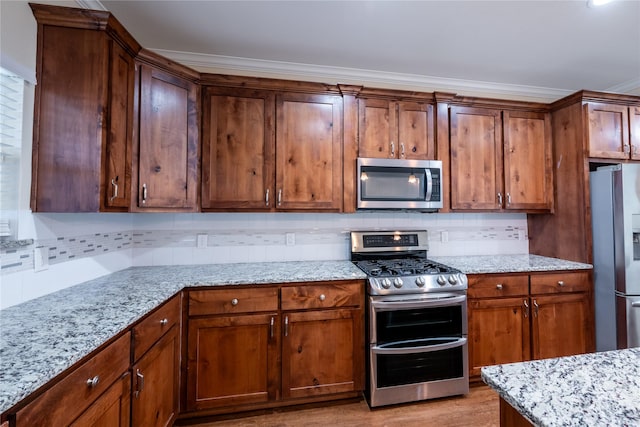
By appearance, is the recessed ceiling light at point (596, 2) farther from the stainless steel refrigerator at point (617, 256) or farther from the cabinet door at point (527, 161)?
the stainless steel refrigerator at point (617, 256)

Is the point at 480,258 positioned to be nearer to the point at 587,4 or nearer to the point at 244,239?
the point at 587,4

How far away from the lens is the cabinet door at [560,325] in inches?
90.7

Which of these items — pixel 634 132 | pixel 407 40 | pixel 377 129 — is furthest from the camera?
pixel 634 132

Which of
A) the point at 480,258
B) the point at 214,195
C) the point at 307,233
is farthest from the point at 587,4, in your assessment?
the point at 214,195

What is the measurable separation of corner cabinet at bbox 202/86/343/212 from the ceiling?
0.39 metres

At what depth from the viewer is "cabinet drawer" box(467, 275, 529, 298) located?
2217 mm

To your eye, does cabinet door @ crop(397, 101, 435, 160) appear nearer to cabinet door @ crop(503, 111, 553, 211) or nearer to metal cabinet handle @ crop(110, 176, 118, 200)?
cabinet door @ crop(503, 111, 553, 211)

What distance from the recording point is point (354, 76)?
8.80ft

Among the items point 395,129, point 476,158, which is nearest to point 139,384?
point 395,129

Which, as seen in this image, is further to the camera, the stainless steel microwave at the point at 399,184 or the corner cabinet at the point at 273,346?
the stainless steel microwave at the point at 399,184

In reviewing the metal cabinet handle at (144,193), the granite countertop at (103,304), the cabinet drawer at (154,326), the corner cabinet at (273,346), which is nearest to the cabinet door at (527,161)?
the granite countertop at (103,304)

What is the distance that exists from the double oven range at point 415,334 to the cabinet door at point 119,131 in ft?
5.38

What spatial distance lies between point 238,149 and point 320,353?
62.6 inches

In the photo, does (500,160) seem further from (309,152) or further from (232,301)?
(232,301)
